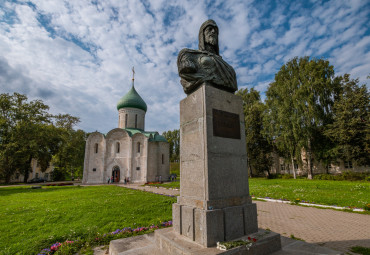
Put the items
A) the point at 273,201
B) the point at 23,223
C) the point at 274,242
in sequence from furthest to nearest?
the point at 273,201 < the point at 23,223 < the point at 274,242

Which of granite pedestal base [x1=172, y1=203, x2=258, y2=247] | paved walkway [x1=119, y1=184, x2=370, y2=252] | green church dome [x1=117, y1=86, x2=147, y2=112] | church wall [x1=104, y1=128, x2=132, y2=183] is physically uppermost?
green church dome [x1=117, y1=86, x2=147, y2=112]

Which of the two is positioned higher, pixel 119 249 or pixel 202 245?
pixel 202 245

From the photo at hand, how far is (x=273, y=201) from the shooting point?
972cm

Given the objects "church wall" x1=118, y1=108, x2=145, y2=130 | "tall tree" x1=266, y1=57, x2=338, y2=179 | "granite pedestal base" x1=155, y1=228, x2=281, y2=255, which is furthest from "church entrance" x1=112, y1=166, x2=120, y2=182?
"granite pedestal base" x1=155, y1=228, x2=281, y2=255

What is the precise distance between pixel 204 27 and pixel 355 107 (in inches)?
1027

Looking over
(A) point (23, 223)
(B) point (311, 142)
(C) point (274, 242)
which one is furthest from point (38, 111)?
(B) point (311, 142)

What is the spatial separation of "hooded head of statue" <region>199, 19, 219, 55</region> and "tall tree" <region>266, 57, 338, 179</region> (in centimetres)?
2284

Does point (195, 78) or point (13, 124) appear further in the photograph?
point (13, 124)

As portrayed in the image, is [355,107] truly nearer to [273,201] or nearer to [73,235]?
[273,201]

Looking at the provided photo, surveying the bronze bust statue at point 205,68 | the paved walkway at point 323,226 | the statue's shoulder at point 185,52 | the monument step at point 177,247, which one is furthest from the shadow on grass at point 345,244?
the statue's shoulder at point 185,52

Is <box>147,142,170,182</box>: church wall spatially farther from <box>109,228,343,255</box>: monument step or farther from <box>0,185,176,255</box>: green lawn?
<box>109,228,343,255</box>: monument step

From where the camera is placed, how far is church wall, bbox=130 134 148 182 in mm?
27609

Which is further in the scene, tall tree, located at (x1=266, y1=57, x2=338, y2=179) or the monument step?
tall tree, located at (x1=266, y1=57, x2=338, y2=179)

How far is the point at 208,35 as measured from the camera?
445 cm
